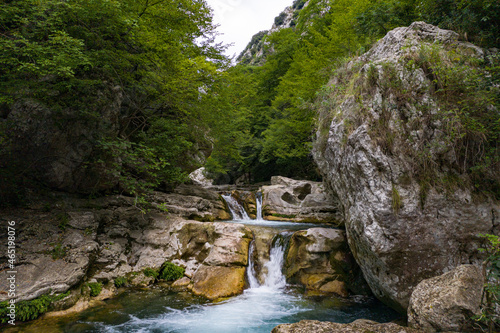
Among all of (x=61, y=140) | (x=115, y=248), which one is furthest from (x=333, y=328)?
(x=61, y=140)

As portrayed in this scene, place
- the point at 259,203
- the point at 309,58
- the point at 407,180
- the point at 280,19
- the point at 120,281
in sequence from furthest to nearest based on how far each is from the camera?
the point at 280,19
the point at 309,58
the point at 259,203
the point at 120,281
the point at 407,180

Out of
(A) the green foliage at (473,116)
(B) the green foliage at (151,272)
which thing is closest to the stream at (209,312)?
(B) the green foliage at (151,272)

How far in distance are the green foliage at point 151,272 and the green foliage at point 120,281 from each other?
1.99ft

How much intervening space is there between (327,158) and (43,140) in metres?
8.52

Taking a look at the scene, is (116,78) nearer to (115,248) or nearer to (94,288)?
(115,248)

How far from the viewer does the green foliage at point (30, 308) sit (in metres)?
5.18

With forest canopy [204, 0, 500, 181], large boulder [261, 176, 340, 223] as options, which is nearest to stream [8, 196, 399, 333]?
large boulder [261, 176, 340, 223]

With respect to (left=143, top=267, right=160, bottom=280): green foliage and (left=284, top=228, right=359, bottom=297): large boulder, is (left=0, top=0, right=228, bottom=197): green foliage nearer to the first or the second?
(left=143, top=267, right=160, bottom=280): green foliage

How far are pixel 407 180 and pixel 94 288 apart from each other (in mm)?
8144

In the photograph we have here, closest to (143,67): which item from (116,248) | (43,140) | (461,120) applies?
(43,140)

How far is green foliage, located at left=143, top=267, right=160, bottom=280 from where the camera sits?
26.1 ft

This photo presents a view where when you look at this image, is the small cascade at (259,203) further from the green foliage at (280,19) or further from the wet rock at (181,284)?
the green foliage at (280,19)

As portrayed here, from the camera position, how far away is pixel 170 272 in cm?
819

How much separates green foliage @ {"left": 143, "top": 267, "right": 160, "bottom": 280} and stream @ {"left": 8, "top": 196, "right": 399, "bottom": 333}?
1.50 ft
